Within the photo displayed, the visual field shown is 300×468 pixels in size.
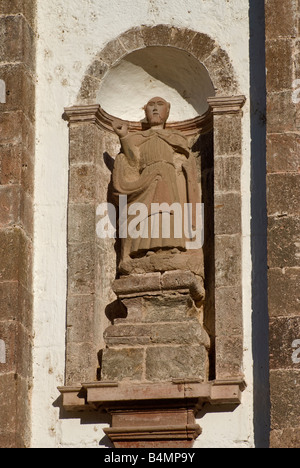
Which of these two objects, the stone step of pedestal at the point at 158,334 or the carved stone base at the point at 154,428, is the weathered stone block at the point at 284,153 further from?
the carved stone base at the point at 154,428

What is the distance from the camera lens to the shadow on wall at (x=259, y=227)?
11.7 metres

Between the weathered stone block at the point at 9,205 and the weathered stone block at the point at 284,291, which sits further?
the weathered stone block at the point at 9,205

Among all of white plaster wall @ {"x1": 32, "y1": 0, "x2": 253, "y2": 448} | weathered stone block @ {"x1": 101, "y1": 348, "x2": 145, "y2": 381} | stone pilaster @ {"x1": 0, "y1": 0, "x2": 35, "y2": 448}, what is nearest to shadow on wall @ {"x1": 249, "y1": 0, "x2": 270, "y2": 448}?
white plaster wall @ {"x1": 32, "y1": 0, "x2": 253, "y2": 448}

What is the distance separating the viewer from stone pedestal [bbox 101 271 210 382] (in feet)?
38.6

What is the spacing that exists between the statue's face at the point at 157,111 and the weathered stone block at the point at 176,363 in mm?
2249

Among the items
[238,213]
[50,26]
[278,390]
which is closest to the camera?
[278,390]

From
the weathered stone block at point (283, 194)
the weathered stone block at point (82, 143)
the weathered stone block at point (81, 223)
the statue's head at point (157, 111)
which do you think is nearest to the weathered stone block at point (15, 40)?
→ the weathered stone block at point (82, 143)

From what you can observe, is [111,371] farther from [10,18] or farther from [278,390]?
[10,18]

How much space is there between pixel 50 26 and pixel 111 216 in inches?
77.4

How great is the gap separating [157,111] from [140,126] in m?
0.35

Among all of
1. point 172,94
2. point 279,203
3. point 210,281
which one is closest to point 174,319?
point 210,281

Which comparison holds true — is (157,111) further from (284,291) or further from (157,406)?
(157,406)

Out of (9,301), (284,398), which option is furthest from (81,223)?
(284,398)

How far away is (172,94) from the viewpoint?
1323 centimetres
